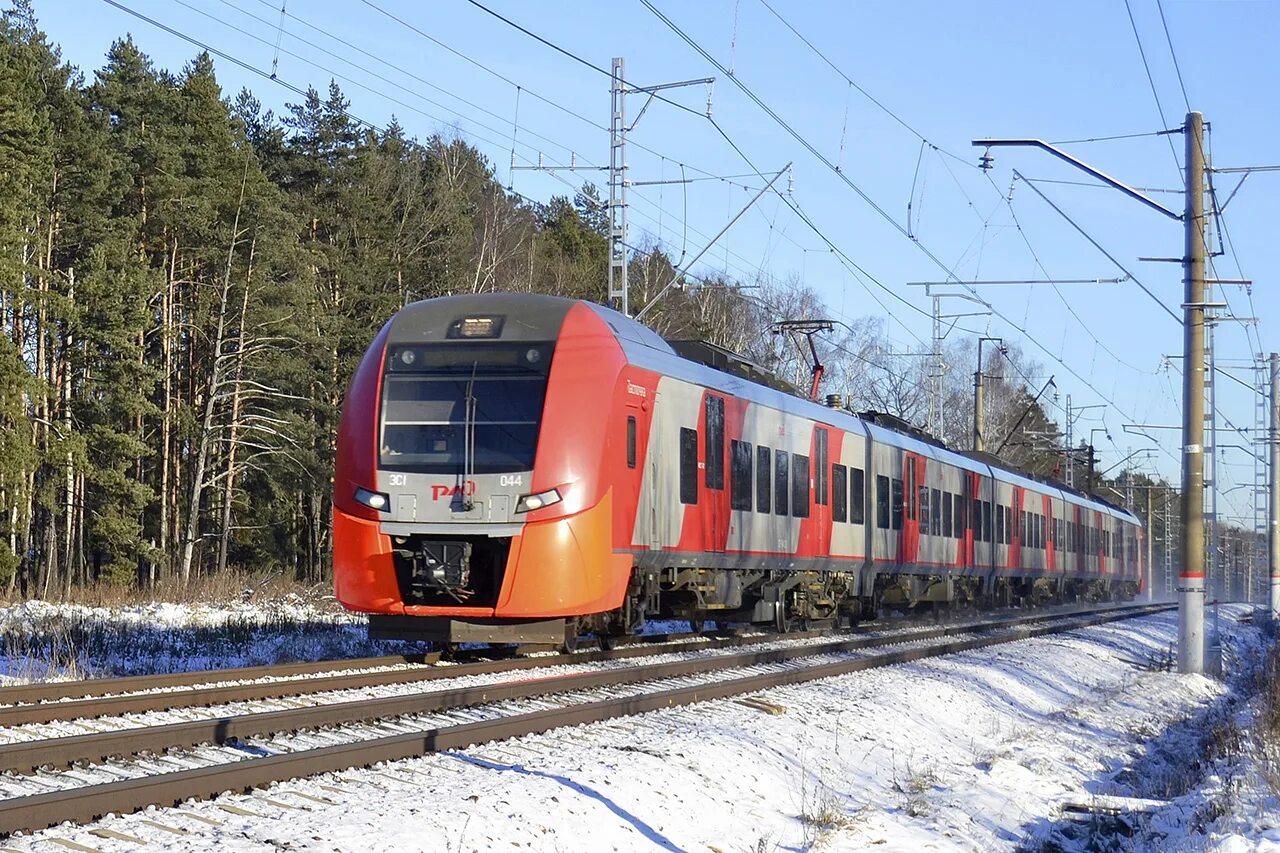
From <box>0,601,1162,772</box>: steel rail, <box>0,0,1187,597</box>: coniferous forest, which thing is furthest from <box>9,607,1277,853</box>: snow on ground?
<box>0,0,1187,597</box>: coniferous forest

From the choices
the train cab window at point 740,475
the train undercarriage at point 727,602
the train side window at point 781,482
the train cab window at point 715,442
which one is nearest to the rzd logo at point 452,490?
the train undercarriage at point 727,602

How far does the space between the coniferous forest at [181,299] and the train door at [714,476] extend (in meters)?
15.8

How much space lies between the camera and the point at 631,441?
14.4m

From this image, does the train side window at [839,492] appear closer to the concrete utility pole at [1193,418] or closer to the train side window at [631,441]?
the concrete utility pole at [1193,418]

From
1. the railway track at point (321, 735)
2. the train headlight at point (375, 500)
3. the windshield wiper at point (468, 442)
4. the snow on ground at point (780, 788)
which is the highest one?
the windshield wiper at point (468, 442)

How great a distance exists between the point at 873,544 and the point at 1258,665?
623 cm

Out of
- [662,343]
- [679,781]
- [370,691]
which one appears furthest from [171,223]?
[679,781]

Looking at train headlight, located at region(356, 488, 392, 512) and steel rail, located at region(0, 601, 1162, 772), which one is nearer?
steel rail, located at region(0, 601, 1162, 772)

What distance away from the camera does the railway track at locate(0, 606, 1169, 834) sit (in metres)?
7.15

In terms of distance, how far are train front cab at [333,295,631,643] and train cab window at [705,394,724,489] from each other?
8.75ft

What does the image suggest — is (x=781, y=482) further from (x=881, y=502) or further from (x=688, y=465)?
(x=881, y=502)

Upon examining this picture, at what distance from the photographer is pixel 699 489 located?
53.3ft

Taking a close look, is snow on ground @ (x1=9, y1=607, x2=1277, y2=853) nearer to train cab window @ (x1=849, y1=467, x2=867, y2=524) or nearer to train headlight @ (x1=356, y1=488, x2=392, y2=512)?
train headlight @ (x1=356, y1=488, x2=392, y2=512)

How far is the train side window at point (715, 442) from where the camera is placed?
1652cm
